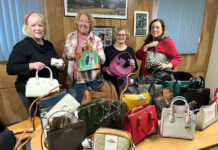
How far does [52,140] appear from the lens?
2.89 ft

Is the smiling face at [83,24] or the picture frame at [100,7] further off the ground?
the picture frame at [100,7]

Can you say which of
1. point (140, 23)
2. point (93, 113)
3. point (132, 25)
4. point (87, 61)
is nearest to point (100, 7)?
point (132, 25)

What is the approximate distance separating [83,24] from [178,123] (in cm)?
160

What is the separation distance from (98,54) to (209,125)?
146cm

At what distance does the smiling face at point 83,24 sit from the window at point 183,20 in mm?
1602

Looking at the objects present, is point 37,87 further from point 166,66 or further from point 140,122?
point 166,66

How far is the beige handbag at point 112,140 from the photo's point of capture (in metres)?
0.86

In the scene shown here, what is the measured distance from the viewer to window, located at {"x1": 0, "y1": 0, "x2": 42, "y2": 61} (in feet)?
6.63

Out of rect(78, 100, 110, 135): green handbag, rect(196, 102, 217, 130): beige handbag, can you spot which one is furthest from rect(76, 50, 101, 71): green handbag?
rect(196, 102, 217, 130): beige handbag

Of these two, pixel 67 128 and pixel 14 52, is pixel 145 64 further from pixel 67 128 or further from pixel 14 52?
pixel 14 52

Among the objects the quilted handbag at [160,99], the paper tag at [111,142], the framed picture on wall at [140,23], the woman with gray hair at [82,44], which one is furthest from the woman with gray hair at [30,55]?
the framed picture on wall at [140,23]

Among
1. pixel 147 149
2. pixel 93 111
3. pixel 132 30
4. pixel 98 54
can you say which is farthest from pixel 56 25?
pixel 147 149

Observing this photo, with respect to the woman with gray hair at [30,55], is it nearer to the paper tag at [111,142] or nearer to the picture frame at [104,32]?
the picture frame at [104,32]

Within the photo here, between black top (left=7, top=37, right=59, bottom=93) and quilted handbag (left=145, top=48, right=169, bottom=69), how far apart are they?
1.29 metres
